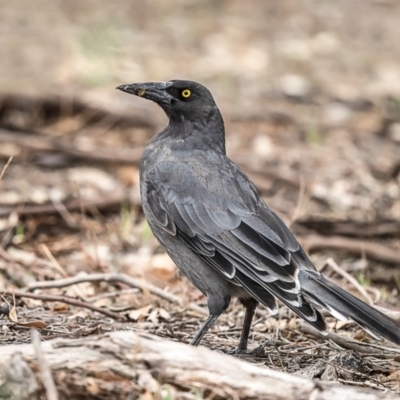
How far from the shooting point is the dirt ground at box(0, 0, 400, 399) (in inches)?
229

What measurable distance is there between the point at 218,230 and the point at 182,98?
1.24 meters

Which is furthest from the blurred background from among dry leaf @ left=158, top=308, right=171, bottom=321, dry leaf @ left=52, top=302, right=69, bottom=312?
dry leaf @ left=52, top=302, right=69, bottom=312

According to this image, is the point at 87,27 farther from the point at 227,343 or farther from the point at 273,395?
the point at 273,395

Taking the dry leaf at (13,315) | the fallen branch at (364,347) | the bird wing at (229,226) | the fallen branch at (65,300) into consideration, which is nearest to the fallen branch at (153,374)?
the bird wing at (229,226)

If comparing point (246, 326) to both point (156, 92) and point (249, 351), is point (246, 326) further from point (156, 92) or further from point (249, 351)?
point (156, 92)

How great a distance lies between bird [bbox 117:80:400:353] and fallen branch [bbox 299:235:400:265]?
1.98 m

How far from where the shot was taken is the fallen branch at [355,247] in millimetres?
7508

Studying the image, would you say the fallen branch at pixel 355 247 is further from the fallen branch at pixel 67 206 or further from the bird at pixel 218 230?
the bird at pixel 218 230

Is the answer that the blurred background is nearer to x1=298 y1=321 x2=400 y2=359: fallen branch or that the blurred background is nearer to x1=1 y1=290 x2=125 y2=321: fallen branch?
x1=1 y1=290 x2=125 y2=321: fallen branch

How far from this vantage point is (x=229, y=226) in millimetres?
5195

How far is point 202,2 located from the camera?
16141mm

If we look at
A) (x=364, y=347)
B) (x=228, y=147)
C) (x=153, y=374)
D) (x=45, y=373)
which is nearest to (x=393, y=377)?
(x=364, y=347)

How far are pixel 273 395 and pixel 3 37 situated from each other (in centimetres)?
1113

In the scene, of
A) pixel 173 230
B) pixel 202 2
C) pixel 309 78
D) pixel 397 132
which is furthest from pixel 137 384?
pixel 202 2
